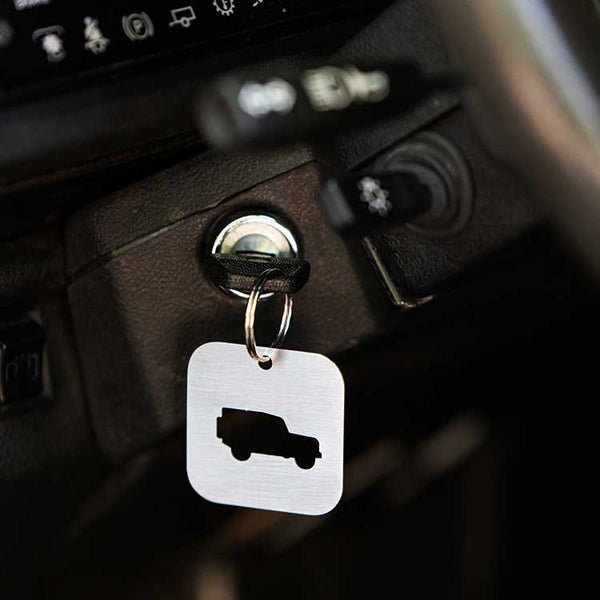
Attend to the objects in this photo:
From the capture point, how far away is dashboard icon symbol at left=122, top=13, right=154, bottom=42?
50 centimetres

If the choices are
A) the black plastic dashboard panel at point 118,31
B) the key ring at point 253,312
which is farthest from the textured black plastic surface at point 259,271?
the black plastic dashboard panel at point 118,31

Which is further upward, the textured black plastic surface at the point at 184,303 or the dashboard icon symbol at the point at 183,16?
the dashboard icon symbol at the point at 183,16

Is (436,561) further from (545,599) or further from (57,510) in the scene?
(57,510)

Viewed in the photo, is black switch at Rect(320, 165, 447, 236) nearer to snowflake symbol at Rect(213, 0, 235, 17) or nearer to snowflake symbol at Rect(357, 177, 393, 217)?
snowflake symbol at Rect(357, 177, 393, 217)

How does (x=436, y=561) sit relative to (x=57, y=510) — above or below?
below

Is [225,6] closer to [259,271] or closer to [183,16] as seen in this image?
[183,16]

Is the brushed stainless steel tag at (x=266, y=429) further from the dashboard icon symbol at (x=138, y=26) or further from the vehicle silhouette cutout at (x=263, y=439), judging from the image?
the dashboard icon symbol at (x=138, y=26)

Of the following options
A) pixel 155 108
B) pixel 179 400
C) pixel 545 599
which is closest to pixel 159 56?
pixel 155 108

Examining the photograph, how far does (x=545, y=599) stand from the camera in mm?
1170

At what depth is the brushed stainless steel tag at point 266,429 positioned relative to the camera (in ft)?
1.85

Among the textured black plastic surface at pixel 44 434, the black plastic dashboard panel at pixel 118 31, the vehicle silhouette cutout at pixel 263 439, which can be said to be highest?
the black plastic dashboard panel at pixel 118 31

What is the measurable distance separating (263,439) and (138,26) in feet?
0.87

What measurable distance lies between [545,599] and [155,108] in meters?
0.92

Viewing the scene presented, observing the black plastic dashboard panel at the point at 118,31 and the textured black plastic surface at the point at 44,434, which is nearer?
the black plastic dashboard panel at the point at 118,31
